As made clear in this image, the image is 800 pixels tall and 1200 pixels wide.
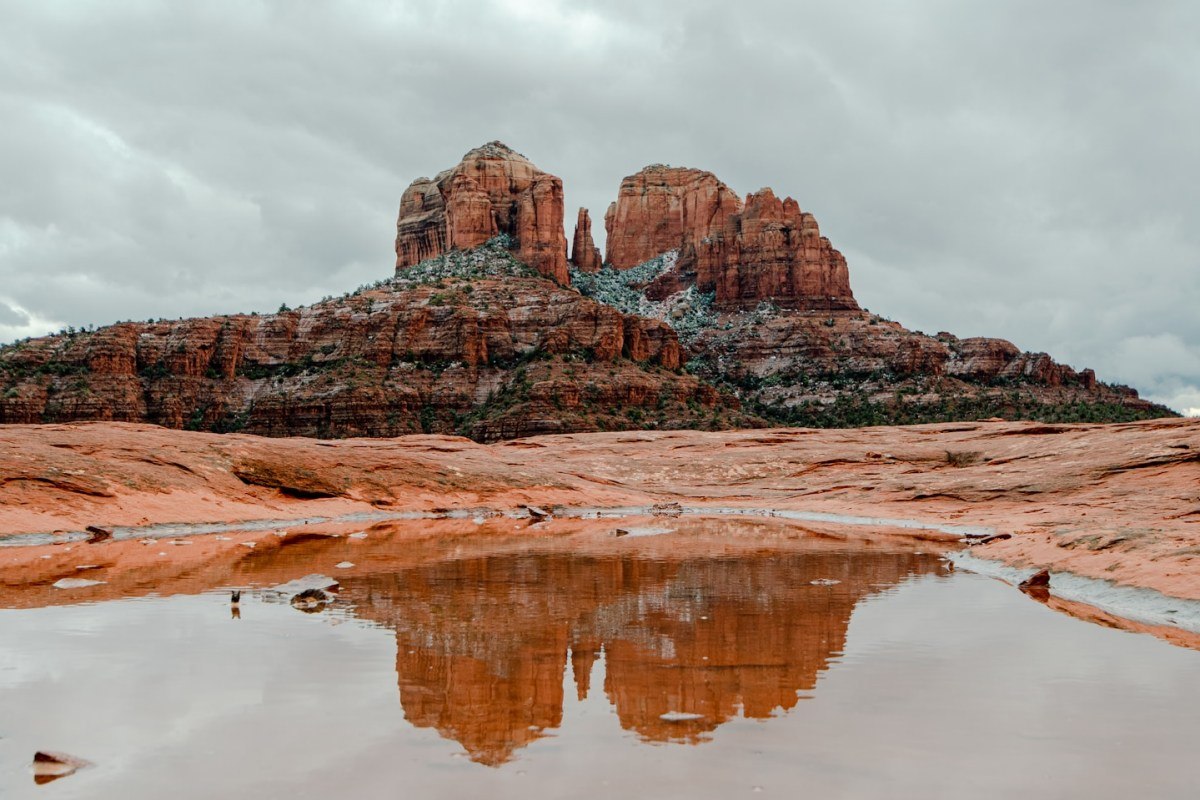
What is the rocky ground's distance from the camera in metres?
21.8

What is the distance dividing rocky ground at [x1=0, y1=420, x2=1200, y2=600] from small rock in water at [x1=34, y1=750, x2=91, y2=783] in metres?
13.0

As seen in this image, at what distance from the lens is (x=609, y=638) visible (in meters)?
9.84

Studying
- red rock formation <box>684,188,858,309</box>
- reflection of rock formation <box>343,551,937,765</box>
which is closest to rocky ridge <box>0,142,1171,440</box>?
red rock formation <box>684,188,858,309</box>

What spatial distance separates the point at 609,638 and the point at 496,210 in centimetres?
17766

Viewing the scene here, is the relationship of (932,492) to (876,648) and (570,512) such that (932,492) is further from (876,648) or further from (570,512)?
(876,648)

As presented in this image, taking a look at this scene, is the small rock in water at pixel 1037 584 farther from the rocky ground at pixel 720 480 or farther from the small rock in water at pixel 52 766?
the small rock in water at pixel 52 766

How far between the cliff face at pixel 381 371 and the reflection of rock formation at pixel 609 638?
88.2m

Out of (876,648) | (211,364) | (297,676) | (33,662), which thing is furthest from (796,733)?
(211,364)

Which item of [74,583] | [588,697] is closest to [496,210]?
[74,583]

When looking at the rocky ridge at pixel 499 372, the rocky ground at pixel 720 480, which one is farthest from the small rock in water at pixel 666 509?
the rocky ridge at pixel 499 372

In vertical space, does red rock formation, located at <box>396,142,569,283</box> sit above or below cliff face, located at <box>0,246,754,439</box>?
above

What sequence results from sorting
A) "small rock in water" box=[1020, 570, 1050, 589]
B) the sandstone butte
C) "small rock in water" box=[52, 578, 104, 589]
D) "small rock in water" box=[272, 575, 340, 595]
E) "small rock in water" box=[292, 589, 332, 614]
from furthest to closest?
1. the sandstone butte
2. "small rock in water" box=[1020, 570, 1050, 589]
3. "small rock in water" box=[52, 578, 104, 589]
4. "small rock in water" box=[272, 575, 340, 595]
5. "small rock in water" box=[292, 589, 332, 614]

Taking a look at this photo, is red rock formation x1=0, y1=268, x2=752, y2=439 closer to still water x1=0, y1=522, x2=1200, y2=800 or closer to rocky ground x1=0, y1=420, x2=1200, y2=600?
rocky ground x1=0, y1=420, x2=1200, y2=600

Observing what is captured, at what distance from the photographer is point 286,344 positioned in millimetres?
127000
